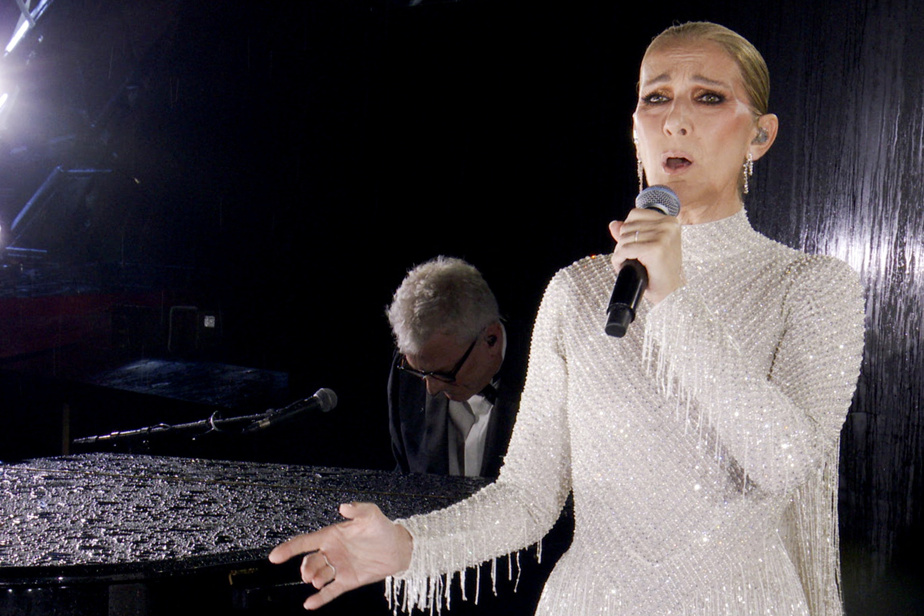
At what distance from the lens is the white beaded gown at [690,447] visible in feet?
2.55

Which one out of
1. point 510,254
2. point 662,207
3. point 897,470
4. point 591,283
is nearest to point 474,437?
point 510,254

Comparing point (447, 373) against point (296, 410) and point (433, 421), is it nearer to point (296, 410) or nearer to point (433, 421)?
point (433, 421)

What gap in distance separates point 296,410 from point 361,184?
2165mm

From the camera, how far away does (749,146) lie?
0.98m

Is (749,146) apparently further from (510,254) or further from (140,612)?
(510,254)

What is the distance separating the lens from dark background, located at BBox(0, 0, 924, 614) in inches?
Answer: 92.2

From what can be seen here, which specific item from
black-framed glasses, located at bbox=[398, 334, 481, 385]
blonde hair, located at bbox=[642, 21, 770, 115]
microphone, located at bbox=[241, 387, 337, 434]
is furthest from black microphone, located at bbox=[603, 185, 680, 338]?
black-framed glasses, located at bbox=[398, 334, 481, 385]

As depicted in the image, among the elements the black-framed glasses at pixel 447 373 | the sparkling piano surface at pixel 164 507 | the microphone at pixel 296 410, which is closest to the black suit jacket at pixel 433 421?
A: the black-framed glasses at pixel 447 373

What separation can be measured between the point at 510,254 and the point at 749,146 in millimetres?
2296

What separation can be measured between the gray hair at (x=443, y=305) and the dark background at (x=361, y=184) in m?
0.47

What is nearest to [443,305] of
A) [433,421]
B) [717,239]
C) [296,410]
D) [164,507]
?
[433,421]

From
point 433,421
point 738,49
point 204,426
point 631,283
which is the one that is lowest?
point 433,421

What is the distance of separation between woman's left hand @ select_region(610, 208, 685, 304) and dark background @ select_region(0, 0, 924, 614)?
1.84 m

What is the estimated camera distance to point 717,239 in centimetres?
97
